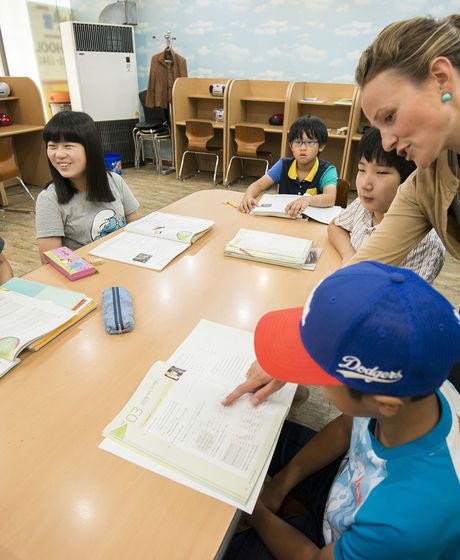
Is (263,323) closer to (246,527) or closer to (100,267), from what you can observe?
(246,527)

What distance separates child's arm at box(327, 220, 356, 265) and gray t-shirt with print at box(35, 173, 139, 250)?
3.11 feet

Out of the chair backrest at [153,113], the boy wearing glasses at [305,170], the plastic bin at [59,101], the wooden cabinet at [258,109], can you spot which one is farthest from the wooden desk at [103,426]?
the plastic bin at [59,101]

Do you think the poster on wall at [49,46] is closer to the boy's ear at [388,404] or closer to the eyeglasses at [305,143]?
the eyeglasses at [305,143]

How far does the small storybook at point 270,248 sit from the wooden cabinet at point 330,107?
319 cm

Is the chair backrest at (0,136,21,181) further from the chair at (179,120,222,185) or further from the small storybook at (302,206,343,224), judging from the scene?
the small storybook at (302,206,343,224)

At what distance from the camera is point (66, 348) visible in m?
0.92

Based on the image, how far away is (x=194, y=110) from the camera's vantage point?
535cm

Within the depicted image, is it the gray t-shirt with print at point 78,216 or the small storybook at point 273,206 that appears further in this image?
the small storybook at point 273,206

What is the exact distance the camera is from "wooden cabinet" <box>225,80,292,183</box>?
4602mm

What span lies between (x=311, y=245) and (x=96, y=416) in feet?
3.37

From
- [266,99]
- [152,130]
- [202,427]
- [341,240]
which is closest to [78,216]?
[341,240]

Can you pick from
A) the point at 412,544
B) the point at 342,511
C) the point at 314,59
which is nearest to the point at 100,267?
the point at 342,511

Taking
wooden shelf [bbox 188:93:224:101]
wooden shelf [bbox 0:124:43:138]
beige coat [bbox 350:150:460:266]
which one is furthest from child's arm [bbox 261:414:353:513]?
wooden shelf [bbox 188:93:224:101]

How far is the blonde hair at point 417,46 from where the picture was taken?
2.32 ft
